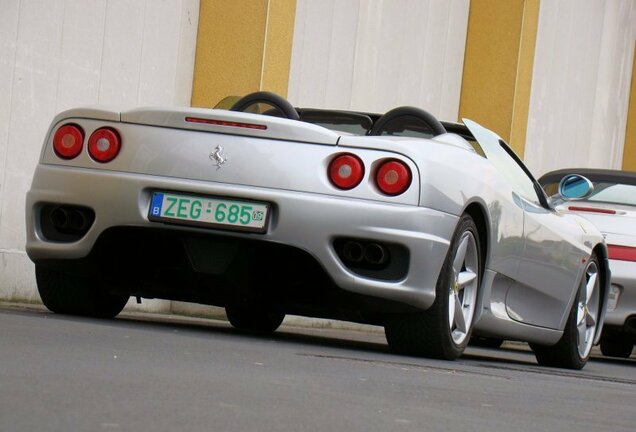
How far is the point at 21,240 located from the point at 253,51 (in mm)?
2417

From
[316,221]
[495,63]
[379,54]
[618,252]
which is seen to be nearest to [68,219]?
[316,221]

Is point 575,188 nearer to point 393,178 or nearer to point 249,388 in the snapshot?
point 393,178

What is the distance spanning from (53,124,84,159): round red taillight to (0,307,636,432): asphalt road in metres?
0.69

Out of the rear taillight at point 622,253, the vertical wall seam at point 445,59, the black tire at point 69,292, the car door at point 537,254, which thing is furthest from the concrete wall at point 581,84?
the black tire at point 69,292

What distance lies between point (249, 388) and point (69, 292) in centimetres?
264

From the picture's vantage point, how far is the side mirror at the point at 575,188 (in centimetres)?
833

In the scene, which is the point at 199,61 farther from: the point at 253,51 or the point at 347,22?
the point at 347,22

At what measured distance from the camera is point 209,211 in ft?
20.8

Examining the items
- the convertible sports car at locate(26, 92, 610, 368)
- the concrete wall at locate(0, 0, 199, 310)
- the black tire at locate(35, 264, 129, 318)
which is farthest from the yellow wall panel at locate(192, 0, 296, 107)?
the convertible sports car at locate(26, 92, 610, 368)

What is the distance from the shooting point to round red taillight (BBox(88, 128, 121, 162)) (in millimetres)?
6547

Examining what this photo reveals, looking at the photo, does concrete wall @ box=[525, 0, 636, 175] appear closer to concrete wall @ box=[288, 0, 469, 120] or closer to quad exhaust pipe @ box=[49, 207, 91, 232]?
concrete wall @ box=[288, 0, 469, 120]

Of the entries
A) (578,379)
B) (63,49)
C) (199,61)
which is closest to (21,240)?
(63,49)

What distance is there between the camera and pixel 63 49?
9.64 metres

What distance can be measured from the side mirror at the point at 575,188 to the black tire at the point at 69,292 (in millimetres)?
2550
